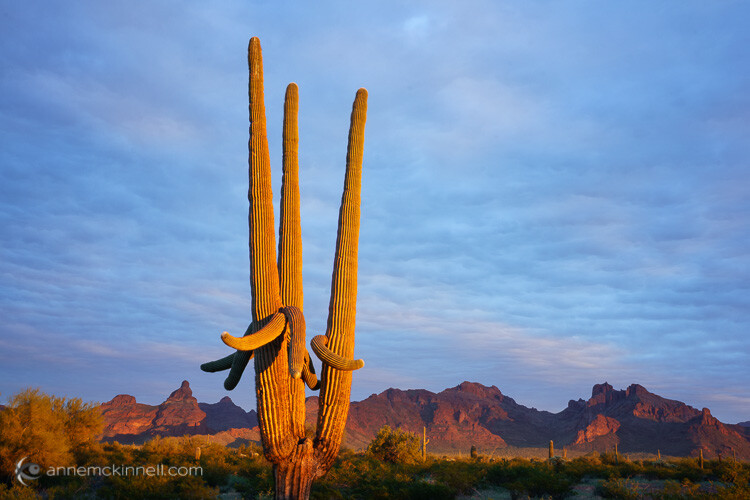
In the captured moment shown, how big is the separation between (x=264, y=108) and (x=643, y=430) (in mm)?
83184

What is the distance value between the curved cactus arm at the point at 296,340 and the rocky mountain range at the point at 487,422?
63.6m

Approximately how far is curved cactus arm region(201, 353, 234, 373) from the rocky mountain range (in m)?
60.9

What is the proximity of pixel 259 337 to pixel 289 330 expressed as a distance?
0.63 m

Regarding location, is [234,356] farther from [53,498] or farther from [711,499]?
[711,499]

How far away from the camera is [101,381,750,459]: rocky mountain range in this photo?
242 feet

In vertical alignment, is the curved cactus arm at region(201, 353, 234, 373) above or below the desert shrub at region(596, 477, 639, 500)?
above

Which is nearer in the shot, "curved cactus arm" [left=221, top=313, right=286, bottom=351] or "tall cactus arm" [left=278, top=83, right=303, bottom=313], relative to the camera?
"curved cactus arm" [left=221, top=313, right=286, bottom=351]

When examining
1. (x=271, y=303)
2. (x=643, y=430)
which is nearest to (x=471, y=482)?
(x=271, y=303)

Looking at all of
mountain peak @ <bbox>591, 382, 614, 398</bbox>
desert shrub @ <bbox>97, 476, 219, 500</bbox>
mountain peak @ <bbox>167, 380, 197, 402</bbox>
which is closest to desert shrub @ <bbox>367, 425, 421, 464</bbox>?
desert shrub @ <bbox>97, 476, 219, 500</bbox>

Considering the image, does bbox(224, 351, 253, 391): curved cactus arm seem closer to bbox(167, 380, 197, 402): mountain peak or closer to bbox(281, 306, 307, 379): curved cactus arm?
bbox(281, 306, 307, 379): curved cactus arm

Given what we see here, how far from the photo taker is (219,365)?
11.7 m

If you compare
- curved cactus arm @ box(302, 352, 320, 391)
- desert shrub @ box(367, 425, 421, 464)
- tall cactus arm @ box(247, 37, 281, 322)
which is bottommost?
desert shrub @ box(367, 425, 421, 464)

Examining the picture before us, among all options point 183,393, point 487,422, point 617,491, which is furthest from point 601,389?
point 617,491

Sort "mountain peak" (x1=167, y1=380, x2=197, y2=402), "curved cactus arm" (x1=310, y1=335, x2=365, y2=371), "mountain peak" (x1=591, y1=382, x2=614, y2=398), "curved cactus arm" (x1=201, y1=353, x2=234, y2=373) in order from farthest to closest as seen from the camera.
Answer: "mountain peak" (x1=591, y1=382, x2=614, y2=398) → "mountain peak" (x1=167, y1=380, x2=197, y2=402) → "curved cactus arm" (x1=201, y1=353, x2=234, y2=373) → "curved cactus arm" (x1=310, y1=335, x2=365, y2=371)
